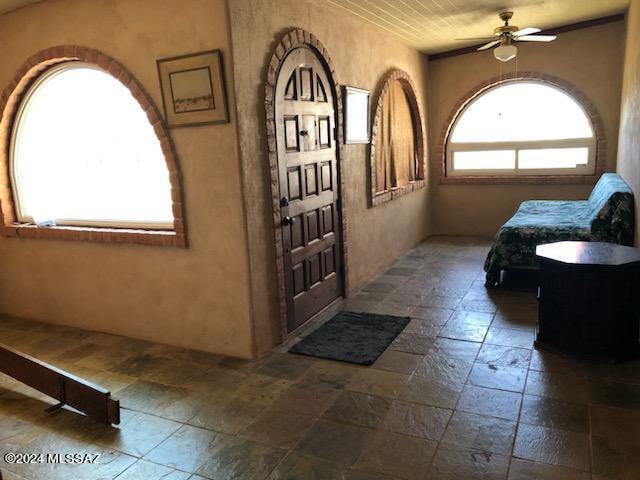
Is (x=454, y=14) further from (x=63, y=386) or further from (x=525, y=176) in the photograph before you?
(x=63, y=386)

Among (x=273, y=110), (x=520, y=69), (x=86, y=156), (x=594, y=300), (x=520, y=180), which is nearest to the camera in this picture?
(x=594, y=300)

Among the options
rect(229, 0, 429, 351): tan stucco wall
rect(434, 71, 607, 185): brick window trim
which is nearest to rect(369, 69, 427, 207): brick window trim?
rect(229, 0, 429, 351): tan stucco wall

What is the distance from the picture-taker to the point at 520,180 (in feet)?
22.2

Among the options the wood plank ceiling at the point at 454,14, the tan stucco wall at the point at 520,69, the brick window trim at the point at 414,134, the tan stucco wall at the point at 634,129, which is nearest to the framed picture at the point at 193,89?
the wood plank ceiling at the point at 454,14

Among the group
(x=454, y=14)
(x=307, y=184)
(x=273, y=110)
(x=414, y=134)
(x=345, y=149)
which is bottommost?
(x=307, y=184)

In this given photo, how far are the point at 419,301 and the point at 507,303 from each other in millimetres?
757

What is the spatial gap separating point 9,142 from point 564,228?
5003 mm

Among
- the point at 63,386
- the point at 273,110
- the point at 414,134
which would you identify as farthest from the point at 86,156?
the point at 414,134

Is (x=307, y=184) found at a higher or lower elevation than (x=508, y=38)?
lower

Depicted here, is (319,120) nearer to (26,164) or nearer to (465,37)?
(26,164)

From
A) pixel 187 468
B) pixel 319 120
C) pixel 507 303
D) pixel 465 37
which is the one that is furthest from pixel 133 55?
pixel 465 37

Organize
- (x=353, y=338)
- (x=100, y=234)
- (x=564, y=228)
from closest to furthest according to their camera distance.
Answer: (x=353, y=338) → (x=100, y=234) → (x=564, y=228)

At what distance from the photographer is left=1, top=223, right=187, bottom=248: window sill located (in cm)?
350

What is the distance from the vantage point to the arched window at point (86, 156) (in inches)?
145
